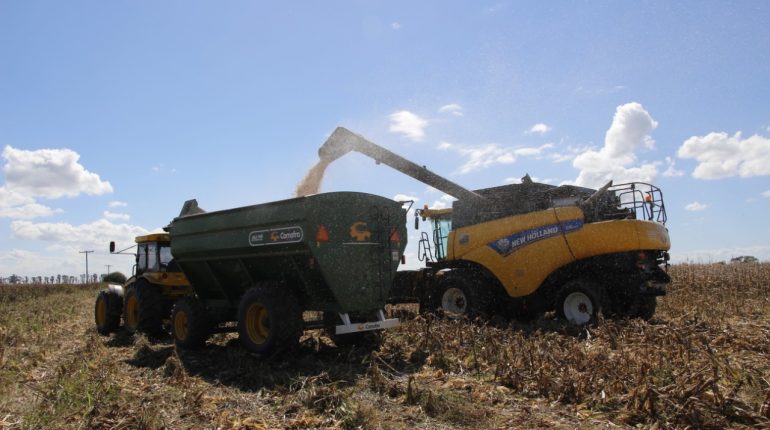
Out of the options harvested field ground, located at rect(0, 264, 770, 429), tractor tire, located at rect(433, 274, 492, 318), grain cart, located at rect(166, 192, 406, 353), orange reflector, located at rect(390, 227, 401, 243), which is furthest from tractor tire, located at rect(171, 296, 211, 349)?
tractor tire, located at rect(433, 274, 492, 318)

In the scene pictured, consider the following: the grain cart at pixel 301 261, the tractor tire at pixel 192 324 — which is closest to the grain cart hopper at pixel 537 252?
the grain cart at pixel 301 261

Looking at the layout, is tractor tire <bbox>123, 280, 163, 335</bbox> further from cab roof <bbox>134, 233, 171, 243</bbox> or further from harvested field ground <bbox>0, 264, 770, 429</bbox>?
harvested field ground <bbox>0, 264, 770, 429</bbox>

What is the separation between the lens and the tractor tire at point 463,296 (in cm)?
1098

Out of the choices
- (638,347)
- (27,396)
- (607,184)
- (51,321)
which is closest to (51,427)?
(27,396)

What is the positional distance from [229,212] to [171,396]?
11.0 ft

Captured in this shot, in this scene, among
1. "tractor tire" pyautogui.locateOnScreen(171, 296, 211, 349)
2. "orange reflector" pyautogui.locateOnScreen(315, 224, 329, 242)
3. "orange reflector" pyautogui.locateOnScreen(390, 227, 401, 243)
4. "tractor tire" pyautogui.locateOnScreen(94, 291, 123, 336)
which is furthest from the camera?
"tractor tire" pyautogui.locateOnScreen(94, 291, 123, 336)

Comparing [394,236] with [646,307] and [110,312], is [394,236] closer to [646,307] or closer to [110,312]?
[646,307]

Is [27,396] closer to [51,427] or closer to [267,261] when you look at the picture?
[51,427]

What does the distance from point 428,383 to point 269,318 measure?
2.71 metres

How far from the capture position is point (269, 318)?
7.91m

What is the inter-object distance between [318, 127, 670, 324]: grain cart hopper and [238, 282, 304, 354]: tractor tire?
428 cm

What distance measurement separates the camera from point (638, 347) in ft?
21.5

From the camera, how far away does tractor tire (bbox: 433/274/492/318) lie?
11.0m

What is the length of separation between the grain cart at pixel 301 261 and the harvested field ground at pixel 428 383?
1.61 ft
